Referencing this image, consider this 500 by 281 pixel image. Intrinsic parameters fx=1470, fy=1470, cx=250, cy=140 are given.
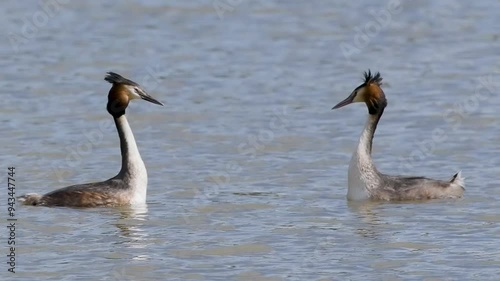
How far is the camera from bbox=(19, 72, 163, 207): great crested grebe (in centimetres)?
1466

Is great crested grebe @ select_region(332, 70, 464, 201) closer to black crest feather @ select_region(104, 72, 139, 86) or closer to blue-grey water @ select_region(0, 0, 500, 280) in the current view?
blue-grey water @ select_region(0, 0, 500, 280)

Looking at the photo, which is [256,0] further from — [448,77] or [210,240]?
[210,240]

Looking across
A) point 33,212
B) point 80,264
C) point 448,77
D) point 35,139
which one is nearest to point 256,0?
point 448,77

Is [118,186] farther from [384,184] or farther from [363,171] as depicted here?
[384,184]

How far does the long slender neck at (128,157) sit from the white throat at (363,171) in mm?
2144

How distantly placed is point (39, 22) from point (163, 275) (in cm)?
1563

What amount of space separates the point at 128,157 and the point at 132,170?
0.18 m

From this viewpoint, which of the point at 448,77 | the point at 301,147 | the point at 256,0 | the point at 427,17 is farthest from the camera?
the point at 256,0

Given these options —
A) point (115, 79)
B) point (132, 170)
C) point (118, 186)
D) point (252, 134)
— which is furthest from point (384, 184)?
point (252, 134)

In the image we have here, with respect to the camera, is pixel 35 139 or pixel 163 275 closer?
pixel 163 275

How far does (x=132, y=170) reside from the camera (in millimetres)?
15016

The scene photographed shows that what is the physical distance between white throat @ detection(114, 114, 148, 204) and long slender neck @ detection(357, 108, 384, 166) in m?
2.31

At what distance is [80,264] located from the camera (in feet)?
40.3

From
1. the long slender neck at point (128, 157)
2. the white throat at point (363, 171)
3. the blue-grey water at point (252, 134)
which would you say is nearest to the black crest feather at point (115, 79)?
the long slender neck at point (128, 157)
